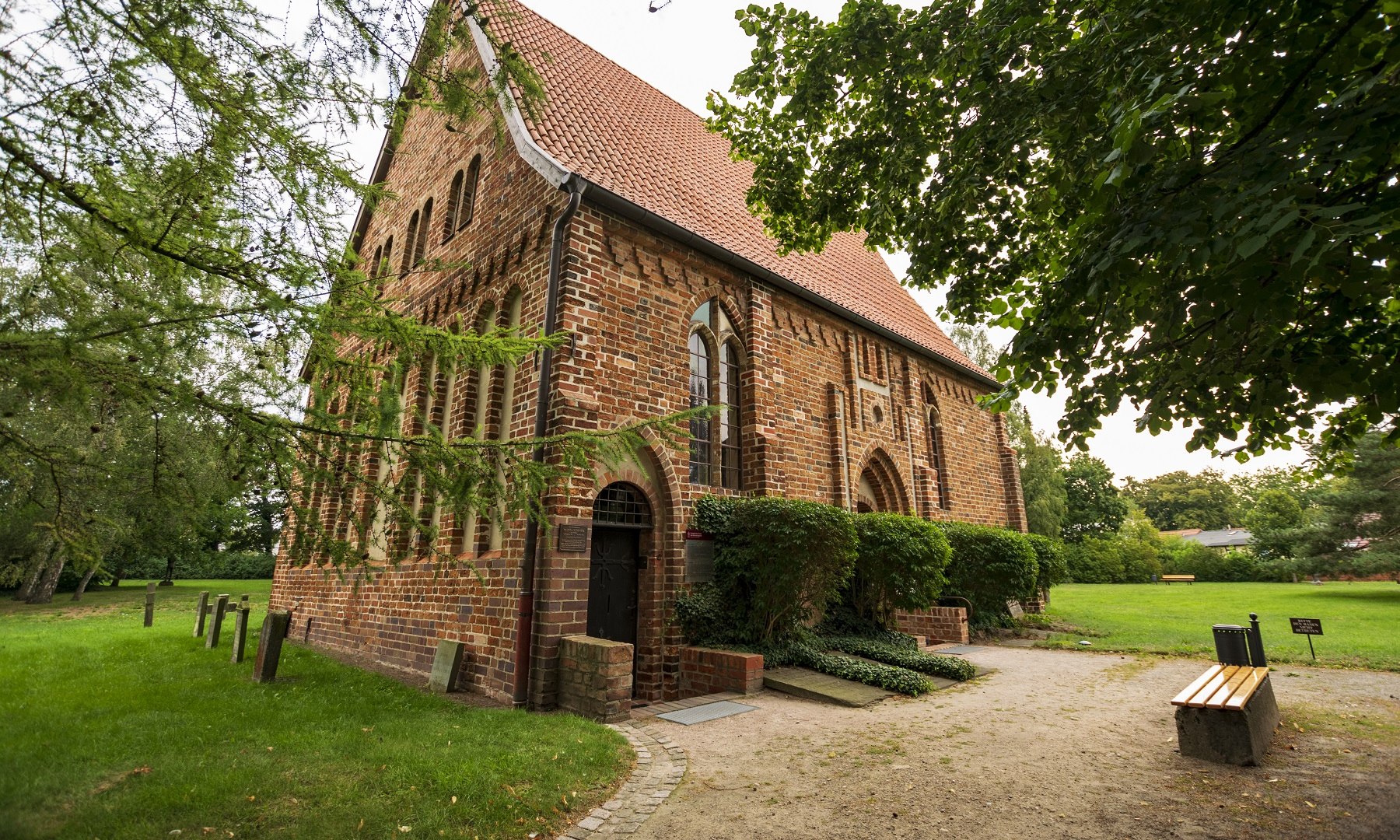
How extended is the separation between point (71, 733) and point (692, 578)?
6.22m

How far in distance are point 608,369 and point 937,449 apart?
34.4 feet

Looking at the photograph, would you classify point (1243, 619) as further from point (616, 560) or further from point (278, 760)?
point (278, 760)

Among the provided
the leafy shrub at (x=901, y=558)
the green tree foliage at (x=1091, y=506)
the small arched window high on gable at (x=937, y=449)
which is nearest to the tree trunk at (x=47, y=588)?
the leafy shrub at (x=901, y=558)

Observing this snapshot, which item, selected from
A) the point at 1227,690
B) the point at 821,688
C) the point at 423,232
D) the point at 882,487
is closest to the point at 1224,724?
the point at 1227,690

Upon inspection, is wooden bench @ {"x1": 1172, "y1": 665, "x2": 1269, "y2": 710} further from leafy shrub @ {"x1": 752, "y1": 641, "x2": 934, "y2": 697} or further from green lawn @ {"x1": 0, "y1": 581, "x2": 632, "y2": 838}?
green lawn @ {"x1": 0, "y1": 581, "x2": 632, "y2": 838}

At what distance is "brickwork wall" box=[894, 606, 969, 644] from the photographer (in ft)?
39.8

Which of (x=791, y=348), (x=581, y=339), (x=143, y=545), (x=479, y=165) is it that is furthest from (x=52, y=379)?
(x=791, y=348)

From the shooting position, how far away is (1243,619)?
15.2 metres

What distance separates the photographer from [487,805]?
405 cm

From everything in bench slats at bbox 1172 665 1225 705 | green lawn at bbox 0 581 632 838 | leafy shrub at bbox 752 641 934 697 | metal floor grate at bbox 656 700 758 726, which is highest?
bench slats at bbox 1172 665 1225 705

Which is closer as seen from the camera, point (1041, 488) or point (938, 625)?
point (938, 625)

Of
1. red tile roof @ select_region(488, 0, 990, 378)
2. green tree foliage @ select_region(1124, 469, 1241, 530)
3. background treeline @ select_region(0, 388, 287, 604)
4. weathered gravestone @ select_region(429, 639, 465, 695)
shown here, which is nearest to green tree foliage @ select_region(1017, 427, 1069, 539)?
red tile roof @ select_region(488, 0, 990, 378)

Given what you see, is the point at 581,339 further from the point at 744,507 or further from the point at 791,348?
the point at 791,348

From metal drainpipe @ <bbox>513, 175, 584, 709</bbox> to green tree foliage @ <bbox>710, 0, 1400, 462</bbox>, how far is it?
9.14 feet
